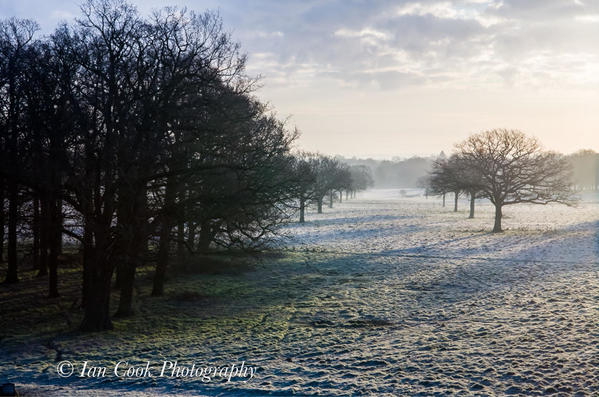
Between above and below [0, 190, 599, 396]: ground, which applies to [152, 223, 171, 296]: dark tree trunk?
above

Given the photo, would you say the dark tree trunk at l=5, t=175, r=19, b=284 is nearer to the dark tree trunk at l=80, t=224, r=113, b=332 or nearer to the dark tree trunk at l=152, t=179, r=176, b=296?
the dark tree trunk at l=80, t=224, r=113, b=332

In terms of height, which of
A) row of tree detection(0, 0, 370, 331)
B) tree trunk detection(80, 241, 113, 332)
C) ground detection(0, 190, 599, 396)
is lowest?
ground detection(0, 190, 599, 396)

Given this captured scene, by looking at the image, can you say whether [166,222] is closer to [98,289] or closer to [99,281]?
[99,281]

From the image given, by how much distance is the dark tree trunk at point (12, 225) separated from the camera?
13.8m

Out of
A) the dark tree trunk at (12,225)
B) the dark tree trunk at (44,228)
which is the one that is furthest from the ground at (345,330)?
the dark tree trunk at (44,228)

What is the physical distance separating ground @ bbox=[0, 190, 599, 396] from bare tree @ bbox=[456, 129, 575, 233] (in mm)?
14672

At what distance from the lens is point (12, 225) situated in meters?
17.8

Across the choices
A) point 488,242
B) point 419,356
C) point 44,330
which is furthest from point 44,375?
point 488,242

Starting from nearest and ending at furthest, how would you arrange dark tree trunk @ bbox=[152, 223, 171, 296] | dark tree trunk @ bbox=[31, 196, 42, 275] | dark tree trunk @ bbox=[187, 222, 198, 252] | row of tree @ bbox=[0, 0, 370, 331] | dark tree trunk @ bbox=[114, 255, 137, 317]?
row of tree @ bbox=[0, 0, 370, 331], dark tree trunk @ bbox=[152, 223, 171, 296], dark tree trunk @ bbox=[31, 196, 42, 275], dark tree trunk @ bbox=[114, 255, 137, 317], dark tree trunk @ bbox=[187, 222, 198, 252]

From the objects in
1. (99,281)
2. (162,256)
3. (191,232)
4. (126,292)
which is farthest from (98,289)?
(191,232)

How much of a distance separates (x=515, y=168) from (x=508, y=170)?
598 millimetres

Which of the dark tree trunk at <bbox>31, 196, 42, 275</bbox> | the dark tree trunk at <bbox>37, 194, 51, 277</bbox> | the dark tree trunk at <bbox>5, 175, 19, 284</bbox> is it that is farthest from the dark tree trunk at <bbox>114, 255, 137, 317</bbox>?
the dark tree trunk at <bbox>5, 175, 19, 284</bbox>

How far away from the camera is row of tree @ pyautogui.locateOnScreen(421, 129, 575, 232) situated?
39656 mm

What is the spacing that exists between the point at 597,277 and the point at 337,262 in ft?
41.2
